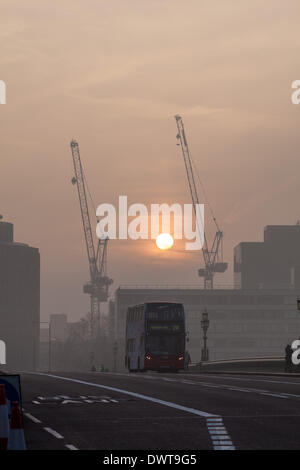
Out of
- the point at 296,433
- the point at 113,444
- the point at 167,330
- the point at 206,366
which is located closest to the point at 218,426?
the point at 296,433

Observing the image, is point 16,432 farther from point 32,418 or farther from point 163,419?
point 32,418

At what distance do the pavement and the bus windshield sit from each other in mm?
32108

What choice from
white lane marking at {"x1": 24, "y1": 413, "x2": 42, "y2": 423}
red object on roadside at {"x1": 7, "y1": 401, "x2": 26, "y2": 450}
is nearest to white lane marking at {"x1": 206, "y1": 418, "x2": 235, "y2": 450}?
white lane marking at {"x1": 24, "y1": 413, "x2": 42, "y2": 423}

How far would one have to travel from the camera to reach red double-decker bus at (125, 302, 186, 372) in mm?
64312

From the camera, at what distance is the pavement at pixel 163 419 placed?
56.2 ft

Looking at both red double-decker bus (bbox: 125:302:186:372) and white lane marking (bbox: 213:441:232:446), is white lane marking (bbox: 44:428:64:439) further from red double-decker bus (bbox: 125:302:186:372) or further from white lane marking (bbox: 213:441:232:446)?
red double-decker bus (bbox: 125:302:186:372)

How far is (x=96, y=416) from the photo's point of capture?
22.6m

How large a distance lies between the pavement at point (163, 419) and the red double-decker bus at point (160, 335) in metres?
31.0

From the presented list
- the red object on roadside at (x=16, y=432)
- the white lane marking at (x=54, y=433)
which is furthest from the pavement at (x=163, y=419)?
the red object on roadside at (x=16, y=432)

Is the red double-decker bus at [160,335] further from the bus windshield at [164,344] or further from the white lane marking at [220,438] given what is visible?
the white lane marking at [220,438]

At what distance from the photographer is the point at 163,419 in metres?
21.7

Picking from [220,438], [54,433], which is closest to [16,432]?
[220,438]

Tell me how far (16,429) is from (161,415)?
10.4 metres
